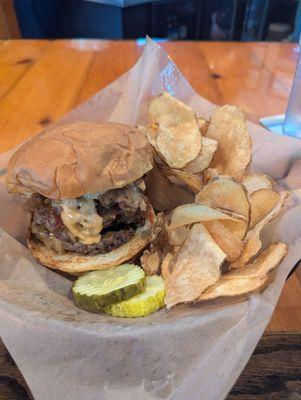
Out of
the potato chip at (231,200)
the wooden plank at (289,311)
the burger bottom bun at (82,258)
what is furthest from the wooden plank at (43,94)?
the wooden plank at (289,311)

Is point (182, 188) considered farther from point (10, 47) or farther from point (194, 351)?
point (10, 47)

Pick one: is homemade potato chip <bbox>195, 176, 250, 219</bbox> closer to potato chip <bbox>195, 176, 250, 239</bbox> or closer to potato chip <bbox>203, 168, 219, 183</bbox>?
potato chip <bbox>195, 176, 250, 239</bbox>

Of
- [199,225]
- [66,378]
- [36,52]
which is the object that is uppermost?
[199,225]

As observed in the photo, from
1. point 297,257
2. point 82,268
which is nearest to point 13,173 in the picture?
point 82,268

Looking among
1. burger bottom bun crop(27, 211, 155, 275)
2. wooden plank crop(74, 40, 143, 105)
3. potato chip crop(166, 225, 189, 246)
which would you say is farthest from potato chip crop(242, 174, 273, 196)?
wooden plank crop(74, 40, 143, 105)

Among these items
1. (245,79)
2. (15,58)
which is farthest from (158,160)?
(15,58)
